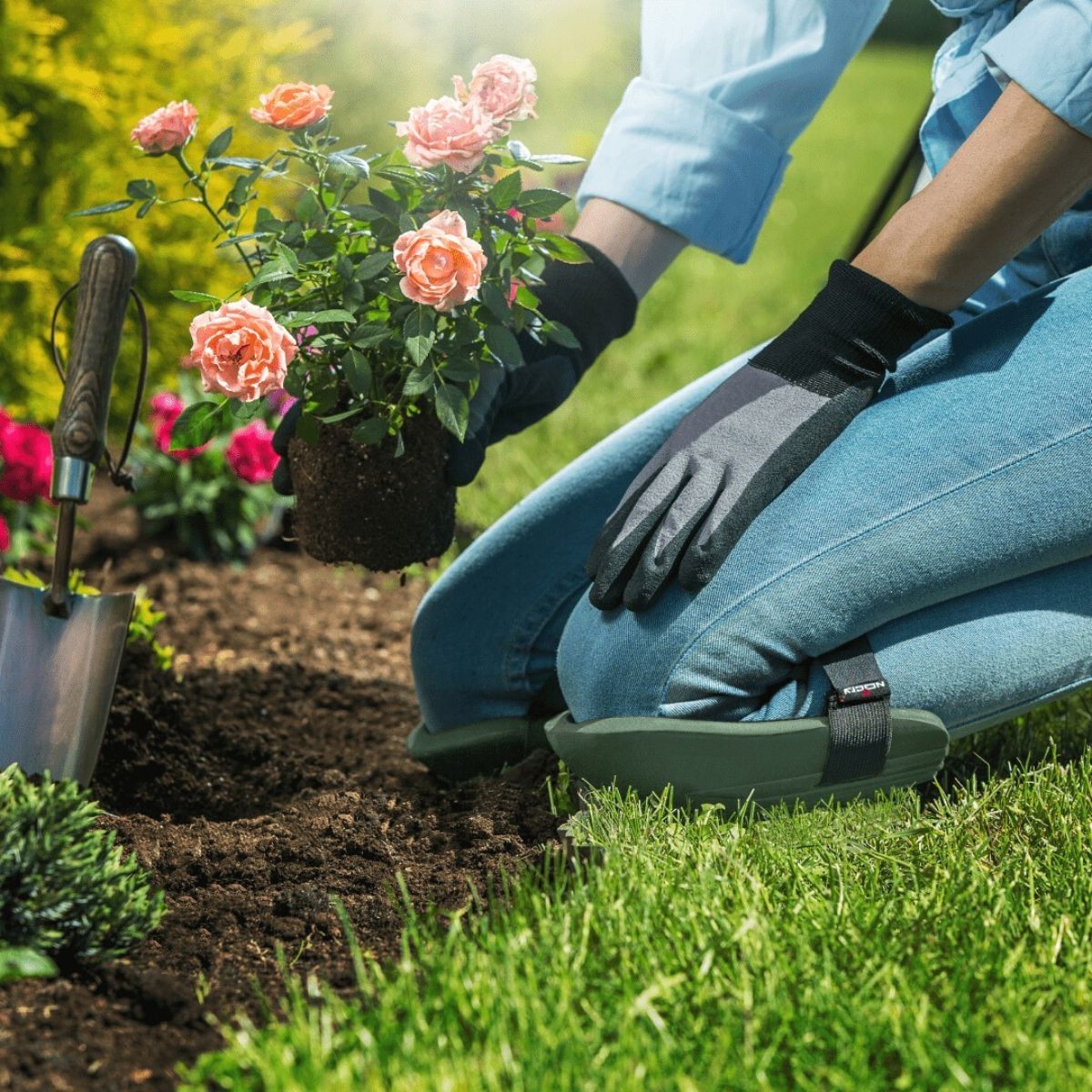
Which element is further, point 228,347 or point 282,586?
point 282,586

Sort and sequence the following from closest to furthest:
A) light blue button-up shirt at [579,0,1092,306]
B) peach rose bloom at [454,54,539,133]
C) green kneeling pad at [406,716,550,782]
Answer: peach rose bloom at [454,54,539,133]
light blue button-up shirt at [579,0,1092,306]
green kneeling pad at [406,716,550,782]

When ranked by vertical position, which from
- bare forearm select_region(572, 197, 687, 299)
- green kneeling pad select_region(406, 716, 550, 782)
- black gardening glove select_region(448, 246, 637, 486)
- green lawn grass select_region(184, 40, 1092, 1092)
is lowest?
green kneeling pad select_region(406, 716, 550, 782)

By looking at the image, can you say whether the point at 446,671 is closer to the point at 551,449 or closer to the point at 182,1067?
the point at 182,1067

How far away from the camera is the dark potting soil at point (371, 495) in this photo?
6.20 feet

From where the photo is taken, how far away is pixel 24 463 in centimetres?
284

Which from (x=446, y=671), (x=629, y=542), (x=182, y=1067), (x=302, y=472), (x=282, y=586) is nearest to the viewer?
(x=182, y=1067)

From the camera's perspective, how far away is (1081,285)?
1816mm

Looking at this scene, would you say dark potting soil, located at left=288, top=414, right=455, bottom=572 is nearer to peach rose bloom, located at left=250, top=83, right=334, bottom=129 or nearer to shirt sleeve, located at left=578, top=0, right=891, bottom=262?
peach rose bloom, located at left=250, top=83, right=334, bottom=129

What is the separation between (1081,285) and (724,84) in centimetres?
68

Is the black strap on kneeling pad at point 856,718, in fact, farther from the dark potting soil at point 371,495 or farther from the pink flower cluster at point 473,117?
the pink flower cluster at point 473,117

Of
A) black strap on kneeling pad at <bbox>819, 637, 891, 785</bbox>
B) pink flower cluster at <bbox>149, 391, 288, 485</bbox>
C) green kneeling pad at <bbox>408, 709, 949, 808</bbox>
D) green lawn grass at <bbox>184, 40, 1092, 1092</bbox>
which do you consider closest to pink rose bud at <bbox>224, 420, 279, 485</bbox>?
pink flower cluster at <bbox>149, 391, 288, 485</bbox>

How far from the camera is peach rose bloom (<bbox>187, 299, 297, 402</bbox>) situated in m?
1.59

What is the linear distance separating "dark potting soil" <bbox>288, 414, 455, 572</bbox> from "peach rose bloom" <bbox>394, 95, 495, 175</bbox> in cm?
39

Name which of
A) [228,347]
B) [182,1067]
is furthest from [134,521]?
[182,1067]
